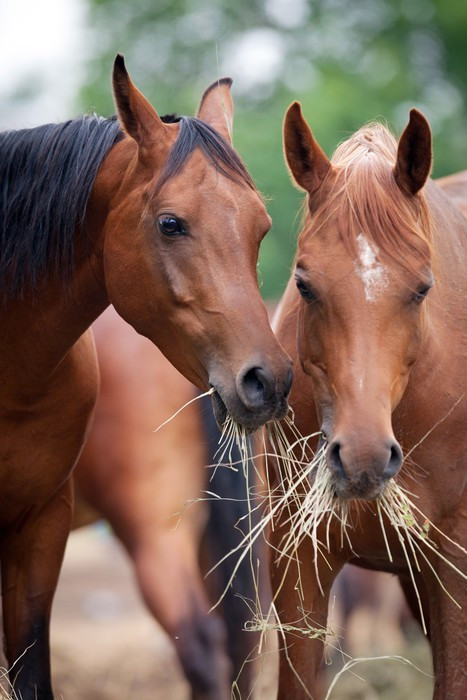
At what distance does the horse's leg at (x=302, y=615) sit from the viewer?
10.4 ft

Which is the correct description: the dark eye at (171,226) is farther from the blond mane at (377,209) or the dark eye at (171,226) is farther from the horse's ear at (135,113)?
the blond mane at (377,209)

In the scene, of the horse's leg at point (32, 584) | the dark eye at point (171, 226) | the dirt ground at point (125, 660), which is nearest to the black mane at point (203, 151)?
the dark eye at point (171, 226)

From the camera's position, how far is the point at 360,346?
2674 millimetres

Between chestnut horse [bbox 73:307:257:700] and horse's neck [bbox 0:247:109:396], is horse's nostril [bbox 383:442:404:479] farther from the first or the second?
chestnut horse [bbox 73:307:257:700]

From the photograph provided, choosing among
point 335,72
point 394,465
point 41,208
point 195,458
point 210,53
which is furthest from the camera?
point 210,53

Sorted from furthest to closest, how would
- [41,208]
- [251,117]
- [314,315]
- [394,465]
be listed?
[251,117], [41,208], [314,315], [394,465]

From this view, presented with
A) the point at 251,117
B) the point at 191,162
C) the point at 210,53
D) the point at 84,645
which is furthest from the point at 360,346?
the point at 210,53

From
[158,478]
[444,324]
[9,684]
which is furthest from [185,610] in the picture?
[444,324]

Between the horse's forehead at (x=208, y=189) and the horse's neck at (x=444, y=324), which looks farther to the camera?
the horse's neck at (x=444, y=324)

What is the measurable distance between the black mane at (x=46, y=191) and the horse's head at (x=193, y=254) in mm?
77

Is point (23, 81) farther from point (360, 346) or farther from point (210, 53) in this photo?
point (360, 346)

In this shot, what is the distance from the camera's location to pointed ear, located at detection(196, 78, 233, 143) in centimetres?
338

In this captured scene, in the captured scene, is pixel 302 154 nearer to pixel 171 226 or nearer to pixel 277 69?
pixel 171 226

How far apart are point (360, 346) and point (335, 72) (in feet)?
33.2
